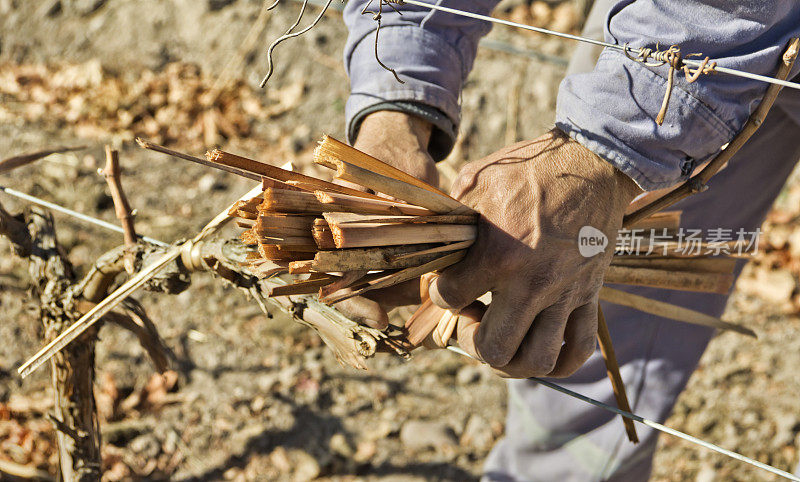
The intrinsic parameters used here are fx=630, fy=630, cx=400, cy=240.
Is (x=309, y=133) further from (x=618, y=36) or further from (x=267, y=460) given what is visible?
(x=618, y=36)

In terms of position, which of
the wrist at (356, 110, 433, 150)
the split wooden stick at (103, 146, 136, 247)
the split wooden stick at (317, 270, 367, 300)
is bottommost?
the split wooden stick at (317, 270, 367, 300)

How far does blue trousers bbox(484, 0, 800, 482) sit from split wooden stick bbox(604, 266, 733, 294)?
0.21 m

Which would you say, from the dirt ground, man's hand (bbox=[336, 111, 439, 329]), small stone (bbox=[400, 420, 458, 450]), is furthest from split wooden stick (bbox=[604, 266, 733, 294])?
small stone (bbox=[400, 420, 458, 450])

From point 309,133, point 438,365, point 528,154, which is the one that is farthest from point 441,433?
point 309,133

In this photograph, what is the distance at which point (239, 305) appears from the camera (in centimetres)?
239

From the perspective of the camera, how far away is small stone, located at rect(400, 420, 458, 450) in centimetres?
206

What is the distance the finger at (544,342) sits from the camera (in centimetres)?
99

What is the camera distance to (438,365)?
2309 mm

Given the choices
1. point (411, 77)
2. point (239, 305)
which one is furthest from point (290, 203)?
point (239, 305)

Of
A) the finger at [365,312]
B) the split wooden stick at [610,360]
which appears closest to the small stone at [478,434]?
the split wooden stick at [610,360]

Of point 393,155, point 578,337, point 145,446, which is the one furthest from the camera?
point 145,446

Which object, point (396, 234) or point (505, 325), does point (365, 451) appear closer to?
point (505, 325)

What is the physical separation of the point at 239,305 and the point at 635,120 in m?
1.78

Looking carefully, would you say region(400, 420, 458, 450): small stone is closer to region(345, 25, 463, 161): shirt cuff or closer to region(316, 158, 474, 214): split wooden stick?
region(345, 25, 463, 161): shirt cuff
